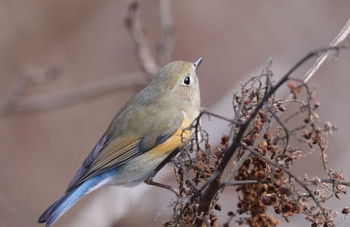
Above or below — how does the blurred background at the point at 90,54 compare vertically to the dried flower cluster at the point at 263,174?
above

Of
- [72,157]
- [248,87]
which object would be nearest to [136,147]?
[248,87]

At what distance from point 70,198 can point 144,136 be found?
2.01 ft

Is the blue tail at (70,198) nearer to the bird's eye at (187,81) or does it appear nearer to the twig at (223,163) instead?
the bird's eye at (187,81)

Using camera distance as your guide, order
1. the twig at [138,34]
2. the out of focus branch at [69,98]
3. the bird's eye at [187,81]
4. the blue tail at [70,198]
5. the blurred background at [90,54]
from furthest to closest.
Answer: the blurred background at [90,54]
the out of focus branch at [69,98]
the twig at [138,34]
the bird's eye at [187,81]
the blue tail at [70,198]

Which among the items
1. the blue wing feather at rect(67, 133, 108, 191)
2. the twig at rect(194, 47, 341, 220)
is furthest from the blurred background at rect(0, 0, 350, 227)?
the twig at rect(194, 47, 341, 220)

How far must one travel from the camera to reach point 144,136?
4.40 meters

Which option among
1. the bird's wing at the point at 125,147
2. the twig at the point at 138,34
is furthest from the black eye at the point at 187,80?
the twig at the point at 138,34

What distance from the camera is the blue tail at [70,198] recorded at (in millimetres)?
3945

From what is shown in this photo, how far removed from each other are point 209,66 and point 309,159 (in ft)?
5.66

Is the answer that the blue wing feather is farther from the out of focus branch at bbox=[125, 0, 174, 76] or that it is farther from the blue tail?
the out of focus branch at bbox=[125, 0, 174, 76]

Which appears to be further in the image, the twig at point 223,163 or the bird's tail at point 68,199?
the bird's tail at point 68,199

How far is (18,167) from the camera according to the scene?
25.3ft

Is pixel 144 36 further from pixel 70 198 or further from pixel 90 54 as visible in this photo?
pixel 90 54

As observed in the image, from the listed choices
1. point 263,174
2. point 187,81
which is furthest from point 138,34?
point 263,174
